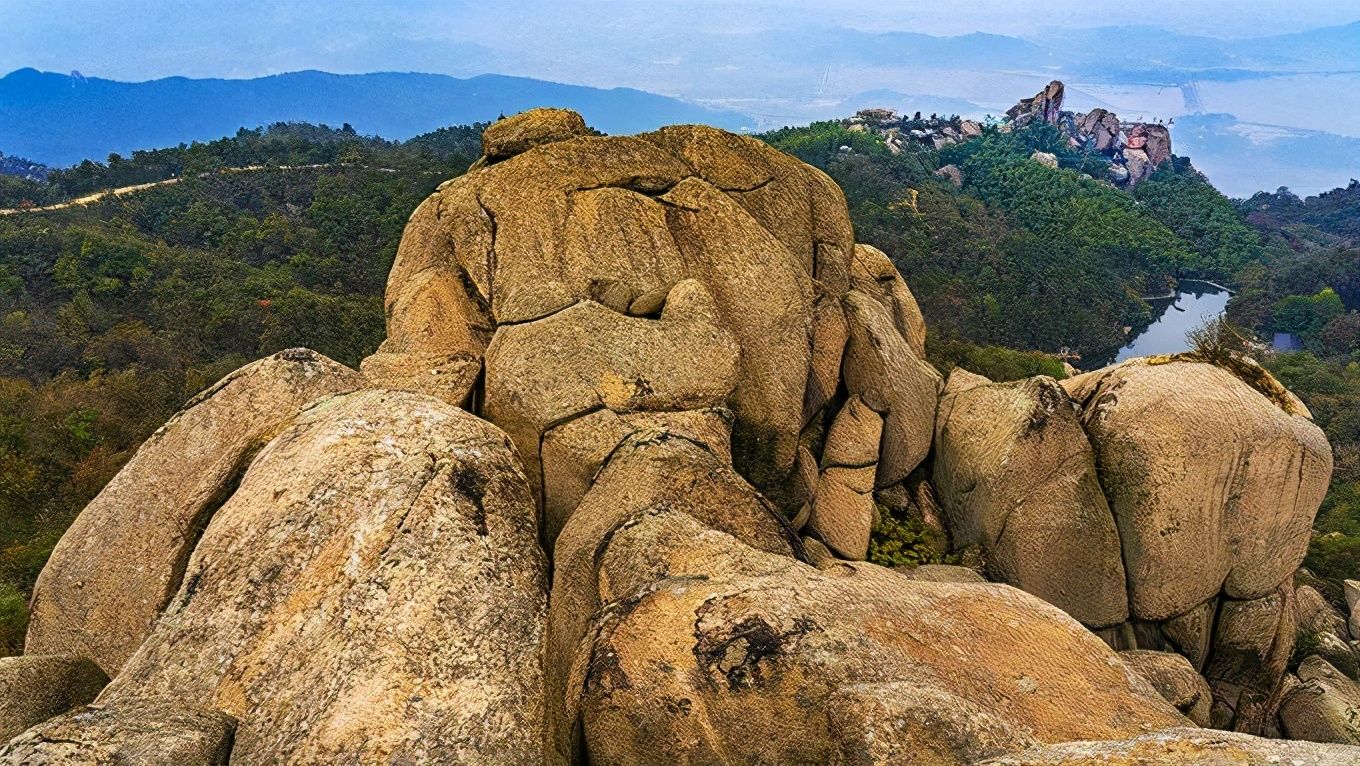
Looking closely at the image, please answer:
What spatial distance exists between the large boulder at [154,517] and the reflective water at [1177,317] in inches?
3013

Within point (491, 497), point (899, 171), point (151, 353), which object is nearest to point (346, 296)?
point (151, 353)

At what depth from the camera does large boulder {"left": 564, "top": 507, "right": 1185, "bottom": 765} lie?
590 centimetres

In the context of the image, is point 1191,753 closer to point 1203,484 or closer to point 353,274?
point 1203,484

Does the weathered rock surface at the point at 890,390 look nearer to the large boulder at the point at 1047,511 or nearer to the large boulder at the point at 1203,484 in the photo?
the large boulder at the point at 1047,511

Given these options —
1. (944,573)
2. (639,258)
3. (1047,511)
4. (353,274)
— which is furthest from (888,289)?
(353,274)

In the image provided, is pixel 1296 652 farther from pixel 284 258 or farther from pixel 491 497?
pixel 284 258

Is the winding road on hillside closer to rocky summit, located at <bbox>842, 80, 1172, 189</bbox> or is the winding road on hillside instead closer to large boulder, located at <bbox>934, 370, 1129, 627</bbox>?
large boulder, located at <bbox>934, 370, 1129, 627</bbox>

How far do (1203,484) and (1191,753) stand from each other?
26.9ft

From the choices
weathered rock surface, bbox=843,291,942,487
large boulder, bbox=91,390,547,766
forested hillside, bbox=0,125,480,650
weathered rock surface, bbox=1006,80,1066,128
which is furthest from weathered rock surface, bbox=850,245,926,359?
weathered rock surface, bbox=1006,80,1066,128

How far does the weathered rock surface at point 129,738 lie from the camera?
17.3 feet

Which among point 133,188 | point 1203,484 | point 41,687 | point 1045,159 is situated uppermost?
point 1203,484

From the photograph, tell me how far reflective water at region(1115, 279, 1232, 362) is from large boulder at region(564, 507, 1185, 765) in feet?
244

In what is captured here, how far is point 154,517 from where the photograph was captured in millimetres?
8812

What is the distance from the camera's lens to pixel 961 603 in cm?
741
